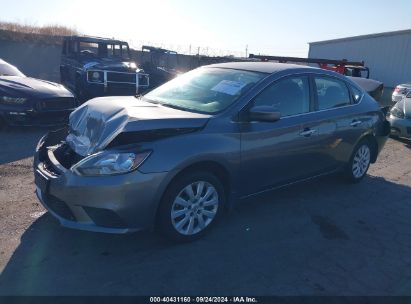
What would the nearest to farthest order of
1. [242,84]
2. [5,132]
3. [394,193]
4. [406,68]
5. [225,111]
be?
[225,111]
[242,84]
[394,193]
[5,132]
[406,68]

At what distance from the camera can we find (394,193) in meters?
5.55

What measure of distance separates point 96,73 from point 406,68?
1948cm

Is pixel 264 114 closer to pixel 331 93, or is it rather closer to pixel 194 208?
pixel 194 208

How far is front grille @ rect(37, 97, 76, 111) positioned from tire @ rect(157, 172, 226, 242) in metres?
4.90

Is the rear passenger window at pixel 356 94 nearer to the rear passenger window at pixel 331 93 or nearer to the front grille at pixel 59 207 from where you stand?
the rear passenger window at pixel 331 93

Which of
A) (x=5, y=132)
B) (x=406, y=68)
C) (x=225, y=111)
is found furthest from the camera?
(x=406, y=68)

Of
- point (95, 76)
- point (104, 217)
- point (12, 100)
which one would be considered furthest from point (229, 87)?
point (95, 76)

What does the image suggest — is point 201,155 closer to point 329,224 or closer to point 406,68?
point 329,224

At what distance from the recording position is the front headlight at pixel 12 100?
709 centimetres

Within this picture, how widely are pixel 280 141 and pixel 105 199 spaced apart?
1.99m

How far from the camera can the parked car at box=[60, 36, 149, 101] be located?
10359 millimetres

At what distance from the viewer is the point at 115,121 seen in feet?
11.6

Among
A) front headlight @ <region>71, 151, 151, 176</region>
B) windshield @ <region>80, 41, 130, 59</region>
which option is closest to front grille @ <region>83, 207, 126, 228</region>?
front headlight @ <region>71, 151, 151, 176</region>

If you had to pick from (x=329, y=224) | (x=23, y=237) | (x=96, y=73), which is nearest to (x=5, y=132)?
(x=96, y=73)
